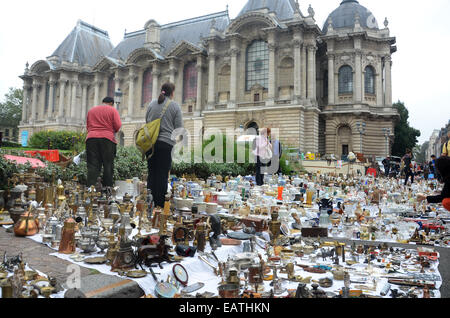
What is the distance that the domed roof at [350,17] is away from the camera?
3566 centimetres

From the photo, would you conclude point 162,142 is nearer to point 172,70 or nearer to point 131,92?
point 172,70

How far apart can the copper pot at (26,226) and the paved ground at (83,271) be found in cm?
10

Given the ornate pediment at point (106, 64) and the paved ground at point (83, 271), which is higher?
the ornate pediment at point (106, 64)

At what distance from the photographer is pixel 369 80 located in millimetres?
34906

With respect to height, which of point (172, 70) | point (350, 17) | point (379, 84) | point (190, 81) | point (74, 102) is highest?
point (350, 17)

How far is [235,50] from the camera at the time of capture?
34250 mm

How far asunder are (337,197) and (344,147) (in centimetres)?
2681

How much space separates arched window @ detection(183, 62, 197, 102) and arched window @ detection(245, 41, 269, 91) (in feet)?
24.4

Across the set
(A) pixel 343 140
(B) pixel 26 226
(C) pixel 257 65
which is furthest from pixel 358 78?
(B) pixel 26 226

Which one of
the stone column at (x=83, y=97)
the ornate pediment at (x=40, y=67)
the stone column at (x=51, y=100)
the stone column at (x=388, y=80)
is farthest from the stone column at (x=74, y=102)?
the stone column at (x=388, y=80)

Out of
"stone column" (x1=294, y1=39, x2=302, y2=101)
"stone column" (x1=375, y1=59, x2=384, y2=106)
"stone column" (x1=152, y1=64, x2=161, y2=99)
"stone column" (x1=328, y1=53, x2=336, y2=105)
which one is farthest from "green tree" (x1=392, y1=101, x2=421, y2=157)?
"stone column" (x1=152, y1=64, x2=161, y2=99)

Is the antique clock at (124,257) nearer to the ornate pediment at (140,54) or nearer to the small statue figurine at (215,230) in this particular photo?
the small statue figurine at (215,230)

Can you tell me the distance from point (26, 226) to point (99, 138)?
7.79 ft
